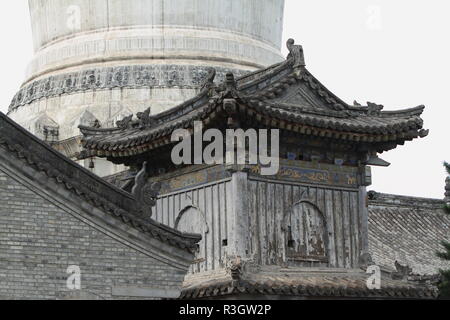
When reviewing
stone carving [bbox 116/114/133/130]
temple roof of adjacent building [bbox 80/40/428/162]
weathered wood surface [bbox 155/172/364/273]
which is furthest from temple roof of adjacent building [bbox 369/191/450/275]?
stone carving [bbox 116/114/133/130]

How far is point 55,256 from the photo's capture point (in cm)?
2322

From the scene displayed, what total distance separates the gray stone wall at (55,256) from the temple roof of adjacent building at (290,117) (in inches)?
185

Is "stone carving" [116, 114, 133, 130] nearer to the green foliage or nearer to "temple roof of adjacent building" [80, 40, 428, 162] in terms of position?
"temple roof of adjacent building" [80, 40, 428, 162]

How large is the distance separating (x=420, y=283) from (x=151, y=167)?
6698 mm

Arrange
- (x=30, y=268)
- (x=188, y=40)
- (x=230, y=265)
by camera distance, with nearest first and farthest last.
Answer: (x=30, y=268) → (x=230, y=265) → (x=188, y=40)

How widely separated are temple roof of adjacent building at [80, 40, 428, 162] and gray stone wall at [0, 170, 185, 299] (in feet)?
15.4

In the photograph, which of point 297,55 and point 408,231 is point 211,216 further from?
point 408,231

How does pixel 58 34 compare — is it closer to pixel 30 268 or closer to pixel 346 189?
pixel 346 189

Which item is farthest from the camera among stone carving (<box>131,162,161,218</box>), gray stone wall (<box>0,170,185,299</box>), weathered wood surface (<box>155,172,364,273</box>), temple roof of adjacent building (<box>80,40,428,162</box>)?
temple roof of adjacent building (<box>80,40,428,162</box>)

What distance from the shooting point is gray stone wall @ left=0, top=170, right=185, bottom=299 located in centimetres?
2292

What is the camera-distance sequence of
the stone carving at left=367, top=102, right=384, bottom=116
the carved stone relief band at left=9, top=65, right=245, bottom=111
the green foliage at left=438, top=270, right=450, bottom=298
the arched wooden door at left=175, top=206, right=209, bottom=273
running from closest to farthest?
1. the arched wooden door at left=175, top=206, right=209, bottom=273
2. the green foliage at left=438, top=270, right=450, bottom=298
3. the stone carving at left=367, top=102, right=384, bottom=116
4. the carved stone relief band at left=9, top=65, right=245, bottom=111

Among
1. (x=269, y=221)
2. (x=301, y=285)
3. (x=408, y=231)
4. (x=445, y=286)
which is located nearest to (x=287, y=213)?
(x=269, y=221)

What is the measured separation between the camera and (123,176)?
105ft

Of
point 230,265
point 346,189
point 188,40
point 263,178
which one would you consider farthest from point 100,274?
point 188,40
